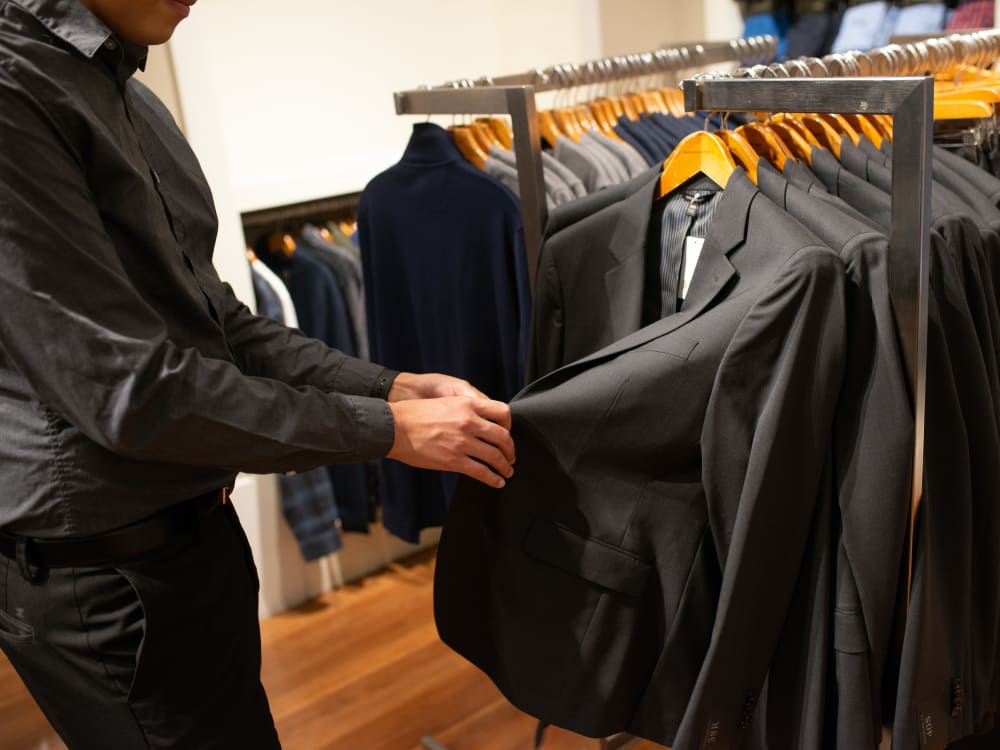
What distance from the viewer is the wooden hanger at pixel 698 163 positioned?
1.28m

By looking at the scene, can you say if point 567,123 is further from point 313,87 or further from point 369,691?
point 369,691

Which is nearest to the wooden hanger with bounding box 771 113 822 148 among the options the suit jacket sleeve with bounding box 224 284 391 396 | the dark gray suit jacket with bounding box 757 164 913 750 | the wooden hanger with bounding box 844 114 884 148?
the wooden hanger with bounding box 844 114 884 148

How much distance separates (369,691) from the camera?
7.59 ft

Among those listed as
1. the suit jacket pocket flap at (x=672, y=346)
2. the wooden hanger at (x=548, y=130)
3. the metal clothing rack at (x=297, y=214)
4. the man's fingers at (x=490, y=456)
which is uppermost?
the wooden hanger at (x=548, y=130)

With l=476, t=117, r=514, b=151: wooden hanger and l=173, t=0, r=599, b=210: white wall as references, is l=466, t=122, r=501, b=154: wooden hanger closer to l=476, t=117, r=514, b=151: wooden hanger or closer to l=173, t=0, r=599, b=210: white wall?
l=476, t=117, r=514, b=151: wooden hanger

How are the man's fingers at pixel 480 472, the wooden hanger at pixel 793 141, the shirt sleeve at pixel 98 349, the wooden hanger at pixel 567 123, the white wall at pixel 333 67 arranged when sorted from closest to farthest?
the shirt sleeve at pixel 98 349 → the man's fingers at pixel 480 472 → the wooden hanger at pixel 793 141 → the wooden hanger at pixel 567 123 → the white wall at pixel 333 67

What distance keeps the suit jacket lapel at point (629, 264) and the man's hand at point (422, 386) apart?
0.22 metres

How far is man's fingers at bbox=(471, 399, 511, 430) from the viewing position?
1.11 meters

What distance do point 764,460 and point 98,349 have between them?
0.68 m

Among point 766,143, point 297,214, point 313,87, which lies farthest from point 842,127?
point 313,87

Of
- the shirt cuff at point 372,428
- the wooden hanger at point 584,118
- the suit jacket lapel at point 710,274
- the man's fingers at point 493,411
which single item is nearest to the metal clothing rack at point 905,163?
the suit jacket lapel at point 710,274

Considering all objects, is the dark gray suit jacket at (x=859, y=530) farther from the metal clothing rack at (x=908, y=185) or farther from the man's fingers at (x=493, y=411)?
the man's fingers at (x=493, y=411)

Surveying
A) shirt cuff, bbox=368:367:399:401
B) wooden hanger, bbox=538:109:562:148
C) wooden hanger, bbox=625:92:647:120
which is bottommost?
shirt cuff, bbox=368:367:399:401

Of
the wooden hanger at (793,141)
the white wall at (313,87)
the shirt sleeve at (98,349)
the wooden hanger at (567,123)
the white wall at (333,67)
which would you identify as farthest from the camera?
the white wall at (333,67)
